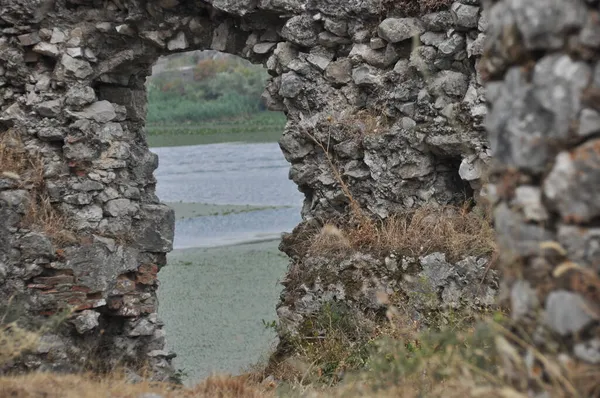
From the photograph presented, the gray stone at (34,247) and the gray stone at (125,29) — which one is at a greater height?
the gray stone at (125,29)

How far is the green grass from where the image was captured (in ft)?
81.6

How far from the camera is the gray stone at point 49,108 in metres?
7.53

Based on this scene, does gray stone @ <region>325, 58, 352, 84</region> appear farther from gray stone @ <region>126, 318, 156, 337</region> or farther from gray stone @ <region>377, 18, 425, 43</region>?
gray stone @ <region>126, 318, 156, 337</region>

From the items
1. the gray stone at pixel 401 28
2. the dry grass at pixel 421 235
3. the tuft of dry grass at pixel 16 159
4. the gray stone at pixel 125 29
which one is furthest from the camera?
the gray stone at pixel 125 29

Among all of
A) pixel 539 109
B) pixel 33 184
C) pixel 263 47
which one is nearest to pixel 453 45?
pixel 263 47

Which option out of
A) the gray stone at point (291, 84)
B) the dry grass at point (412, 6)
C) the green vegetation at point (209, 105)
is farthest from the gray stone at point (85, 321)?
the green vegetation at point (209, 105)

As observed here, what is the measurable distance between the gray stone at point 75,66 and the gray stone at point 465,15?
10.5ft

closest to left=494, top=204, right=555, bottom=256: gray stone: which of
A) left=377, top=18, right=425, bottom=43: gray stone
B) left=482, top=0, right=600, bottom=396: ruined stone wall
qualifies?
left=482, top=0, right=600, bottom=396: ruined stone wall

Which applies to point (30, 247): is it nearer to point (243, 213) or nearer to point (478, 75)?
point (478, 75)

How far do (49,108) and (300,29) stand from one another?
7.48 feet

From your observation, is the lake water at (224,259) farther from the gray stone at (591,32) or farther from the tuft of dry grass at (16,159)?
the gray stone at (591,32)

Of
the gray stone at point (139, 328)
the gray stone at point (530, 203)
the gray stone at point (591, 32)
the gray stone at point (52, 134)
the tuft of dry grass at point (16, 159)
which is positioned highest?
the gray stone at point (591, 32)

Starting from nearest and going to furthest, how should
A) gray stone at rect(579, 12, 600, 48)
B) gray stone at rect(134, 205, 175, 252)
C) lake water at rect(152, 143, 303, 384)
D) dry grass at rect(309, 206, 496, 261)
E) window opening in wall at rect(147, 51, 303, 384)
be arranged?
gray stone at rect(579, 12, 600, 48) < dry grass at rect(309, 206, 496, 261) < gray stone at rect(134, 205, 175, 252) < lake water at rect(152, 143, 303, 384) < window opening in wall at rect(147, 51, 303, 384)

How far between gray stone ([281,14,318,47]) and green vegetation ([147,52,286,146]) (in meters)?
16.9
